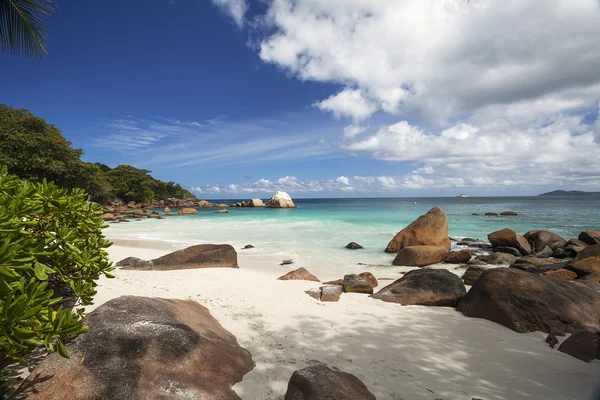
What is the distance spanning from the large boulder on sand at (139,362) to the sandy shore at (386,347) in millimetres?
322

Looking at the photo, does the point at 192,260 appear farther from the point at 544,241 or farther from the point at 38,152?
the point at 38,152

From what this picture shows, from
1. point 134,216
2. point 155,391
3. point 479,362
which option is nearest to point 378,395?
point 479,362

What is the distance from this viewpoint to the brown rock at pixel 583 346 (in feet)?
12.5

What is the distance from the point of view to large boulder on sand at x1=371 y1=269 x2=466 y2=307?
20.2 ft

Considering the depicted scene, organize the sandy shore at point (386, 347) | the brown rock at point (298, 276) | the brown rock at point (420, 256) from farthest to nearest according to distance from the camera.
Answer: the brown rock at point (420, 256), the brown rock at point (298, 276), the sandy shore at point (386, 347)

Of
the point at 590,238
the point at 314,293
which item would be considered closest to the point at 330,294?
the point at 314,293

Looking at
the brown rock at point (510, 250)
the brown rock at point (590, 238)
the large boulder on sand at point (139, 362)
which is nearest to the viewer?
the large boulder on sand at point (139, 362)

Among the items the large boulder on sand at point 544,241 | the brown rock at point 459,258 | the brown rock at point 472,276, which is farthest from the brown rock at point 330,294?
the large boulder on sand at point 544,241

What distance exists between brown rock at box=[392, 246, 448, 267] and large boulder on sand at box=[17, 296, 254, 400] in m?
10.2

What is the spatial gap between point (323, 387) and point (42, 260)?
2680mm

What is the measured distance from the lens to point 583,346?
3.96m

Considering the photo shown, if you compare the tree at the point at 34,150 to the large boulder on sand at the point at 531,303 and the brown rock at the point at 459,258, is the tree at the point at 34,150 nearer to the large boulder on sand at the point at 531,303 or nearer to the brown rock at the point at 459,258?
the brown rock at the point at 459,258

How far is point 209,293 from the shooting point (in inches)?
228

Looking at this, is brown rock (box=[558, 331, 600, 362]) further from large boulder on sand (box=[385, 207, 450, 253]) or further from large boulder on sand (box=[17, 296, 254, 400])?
large boulder on sand (box=[385, 207, 450, 253])
